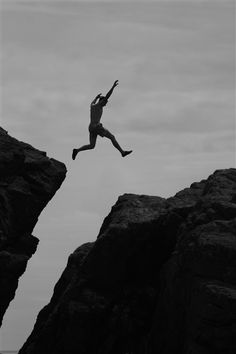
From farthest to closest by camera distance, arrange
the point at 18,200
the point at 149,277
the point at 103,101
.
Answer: the point at 103,101, the point at 18,200, the point at 149,277

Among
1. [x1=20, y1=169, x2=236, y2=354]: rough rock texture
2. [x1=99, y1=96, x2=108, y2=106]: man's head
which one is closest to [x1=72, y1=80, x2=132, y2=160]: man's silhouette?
[x1=99, y1=96, x2=108, y2=106]: man's head

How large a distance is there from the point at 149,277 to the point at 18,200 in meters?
7.10

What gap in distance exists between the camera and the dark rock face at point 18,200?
3588 cm

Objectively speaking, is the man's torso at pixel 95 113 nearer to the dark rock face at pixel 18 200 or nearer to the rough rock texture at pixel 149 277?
the dark rock face at pixel 18 200

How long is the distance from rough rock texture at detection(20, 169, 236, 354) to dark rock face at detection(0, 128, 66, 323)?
3.03 m

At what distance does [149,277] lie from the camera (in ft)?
114

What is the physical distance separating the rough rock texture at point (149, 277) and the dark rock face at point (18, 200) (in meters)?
3.03

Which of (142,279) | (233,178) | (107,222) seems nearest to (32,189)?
(107,222)

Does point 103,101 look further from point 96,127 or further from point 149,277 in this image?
point 149,277

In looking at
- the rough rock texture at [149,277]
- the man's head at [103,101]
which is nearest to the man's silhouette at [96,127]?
the man's head at [103,101]

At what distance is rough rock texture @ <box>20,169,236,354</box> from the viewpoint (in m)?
29.8

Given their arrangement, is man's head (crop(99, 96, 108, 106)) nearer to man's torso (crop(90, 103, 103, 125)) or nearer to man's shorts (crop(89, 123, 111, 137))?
man's torso (crop(90, 103, 103, 125))

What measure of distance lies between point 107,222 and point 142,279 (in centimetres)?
474

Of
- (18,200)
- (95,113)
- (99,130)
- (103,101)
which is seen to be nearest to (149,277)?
(18,200)
